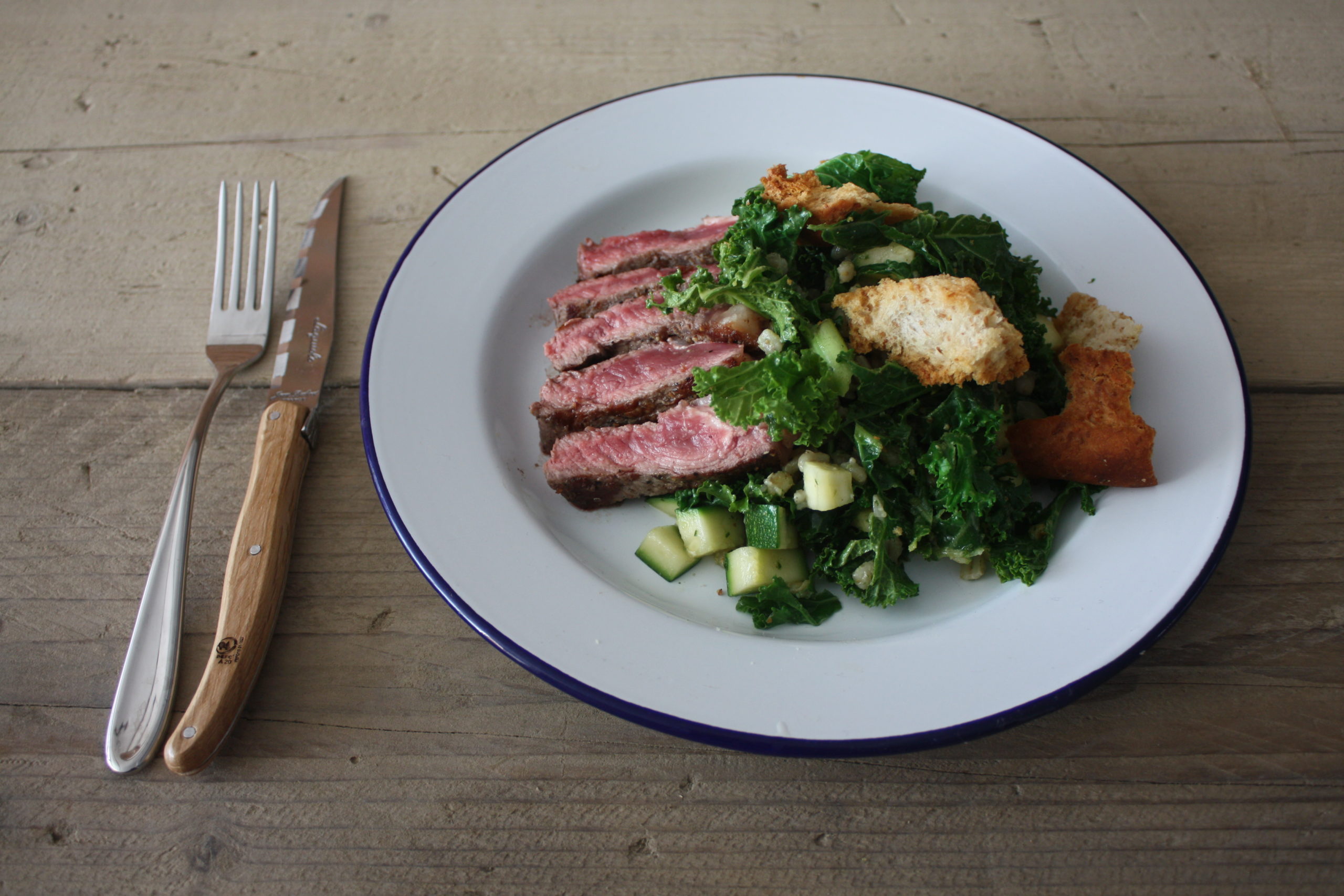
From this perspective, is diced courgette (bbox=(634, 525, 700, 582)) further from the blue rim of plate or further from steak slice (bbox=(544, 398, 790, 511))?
the blue rim of plate

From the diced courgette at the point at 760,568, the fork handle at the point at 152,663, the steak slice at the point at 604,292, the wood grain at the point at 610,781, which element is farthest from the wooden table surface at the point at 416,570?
the steak slice at the point at 604,292

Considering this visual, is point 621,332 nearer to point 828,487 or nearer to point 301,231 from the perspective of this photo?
point 828,487

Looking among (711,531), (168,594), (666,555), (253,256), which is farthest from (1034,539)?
(253,256)

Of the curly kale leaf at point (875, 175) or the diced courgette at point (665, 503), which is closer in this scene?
the diced courgette at point (665, 503)

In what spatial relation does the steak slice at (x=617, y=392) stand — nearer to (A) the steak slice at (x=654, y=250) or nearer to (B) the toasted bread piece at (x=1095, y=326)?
(A) the steak slice at (x=654, y=250)

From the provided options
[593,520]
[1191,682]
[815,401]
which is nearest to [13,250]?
[593,520]

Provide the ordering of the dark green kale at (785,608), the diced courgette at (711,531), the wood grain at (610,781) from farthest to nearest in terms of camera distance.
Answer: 1. the diced courgette at (711,531)
2. the dark green kale at (785,608)
3. the wood grain at (610,781)
